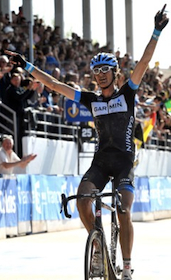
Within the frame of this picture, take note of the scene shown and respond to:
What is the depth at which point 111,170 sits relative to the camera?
8.08 metres

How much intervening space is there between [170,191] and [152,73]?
26.6 feet

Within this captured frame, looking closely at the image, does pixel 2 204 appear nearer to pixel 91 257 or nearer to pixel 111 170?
pixel 111 170

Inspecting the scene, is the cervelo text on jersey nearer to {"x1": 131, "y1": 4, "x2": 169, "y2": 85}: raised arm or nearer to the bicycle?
{"x1": 131, "y1": 4, "x2": 169, "y2": 85}: raised arm

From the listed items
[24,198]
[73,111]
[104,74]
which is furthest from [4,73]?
[104,74]

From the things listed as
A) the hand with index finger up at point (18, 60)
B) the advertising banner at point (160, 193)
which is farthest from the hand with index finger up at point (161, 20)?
the advertising banner at point (160, 193)

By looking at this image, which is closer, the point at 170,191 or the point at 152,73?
the point at 170,191

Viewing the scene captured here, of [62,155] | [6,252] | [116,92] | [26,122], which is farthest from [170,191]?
[116,92]

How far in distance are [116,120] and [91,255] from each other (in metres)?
1.80

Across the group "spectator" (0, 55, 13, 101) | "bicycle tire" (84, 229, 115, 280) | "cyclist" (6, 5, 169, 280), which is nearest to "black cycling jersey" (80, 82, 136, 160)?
"cyclist" (6, 5, 169, 280)

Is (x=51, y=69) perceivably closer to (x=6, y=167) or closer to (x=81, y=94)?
(x=6, y=167)

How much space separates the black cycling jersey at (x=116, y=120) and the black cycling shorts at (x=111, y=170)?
0.07m

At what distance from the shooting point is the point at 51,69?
2100 cm

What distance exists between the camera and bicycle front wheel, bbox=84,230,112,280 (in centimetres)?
670

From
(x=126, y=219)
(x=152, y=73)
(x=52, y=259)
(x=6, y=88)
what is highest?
(x=152, y=73)
